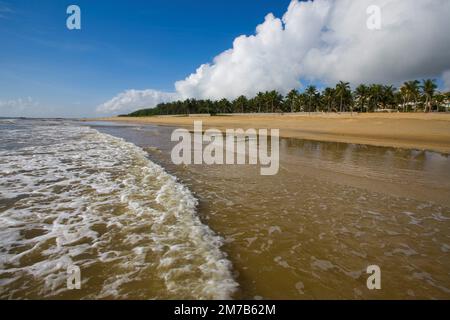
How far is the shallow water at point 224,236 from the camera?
11.0ft

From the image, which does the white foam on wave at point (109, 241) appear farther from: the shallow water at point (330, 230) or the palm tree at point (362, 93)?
the palm tree at point (362, 93)

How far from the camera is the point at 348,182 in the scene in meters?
8.62

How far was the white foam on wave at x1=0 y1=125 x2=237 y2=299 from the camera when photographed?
335 centimetres

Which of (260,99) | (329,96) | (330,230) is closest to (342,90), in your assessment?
(329,96)

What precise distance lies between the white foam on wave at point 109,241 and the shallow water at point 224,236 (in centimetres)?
2

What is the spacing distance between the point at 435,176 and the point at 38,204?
45.4 feet

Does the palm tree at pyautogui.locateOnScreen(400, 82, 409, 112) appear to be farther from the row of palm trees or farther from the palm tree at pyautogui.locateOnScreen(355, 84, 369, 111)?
the palm tree at pyautogui.locateOnScreen(355, 84, 369, 111)

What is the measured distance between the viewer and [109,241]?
4543 millimetres

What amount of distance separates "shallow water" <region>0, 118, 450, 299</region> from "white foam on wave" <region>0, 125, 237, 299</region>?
21mm

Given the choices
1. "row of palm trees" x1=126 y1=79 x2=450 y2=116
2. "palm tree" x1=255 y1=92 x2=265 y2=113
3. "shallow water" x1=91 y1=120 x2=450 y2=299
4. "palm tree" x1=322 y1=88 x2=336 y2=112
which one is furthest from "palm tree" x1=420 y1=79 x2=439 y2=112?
"shallow water" x1=91 y1=120 x2=450 y2=299

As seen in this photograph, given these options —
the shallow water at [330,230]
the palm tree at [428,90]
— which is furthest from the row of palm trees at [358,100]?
the shallow water at [330,230]

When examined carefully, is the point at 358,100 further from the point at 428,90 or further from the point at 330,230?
A: the point at 330,230
